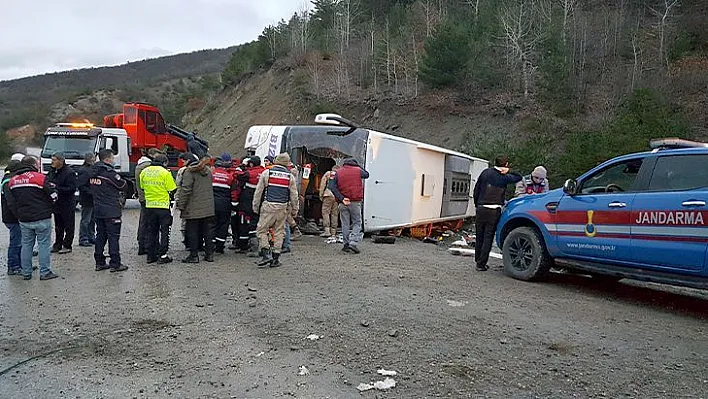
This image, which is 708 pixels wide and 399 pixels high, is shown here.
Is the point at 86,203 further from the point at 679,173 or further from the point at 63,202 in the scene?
the point at 679,173

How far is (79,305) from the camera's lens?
6312 millimetres

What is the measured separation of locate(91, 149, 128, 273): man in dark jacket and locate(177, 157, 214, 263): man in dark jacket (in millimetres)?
978

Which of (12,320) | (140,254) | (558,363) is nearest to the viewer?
(558,363)

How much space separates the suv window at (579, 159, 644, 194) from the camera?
705cm

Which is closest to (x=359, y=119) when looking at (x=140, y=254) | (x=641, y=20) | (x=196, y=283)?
(x=641, y=20)

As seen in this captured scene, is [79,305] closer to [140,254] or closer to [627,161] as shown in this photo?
[140,254]

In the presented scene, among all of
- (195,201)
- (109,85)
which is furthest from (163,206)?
(109,85)

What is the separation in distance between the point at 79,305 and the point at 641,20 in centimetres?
3506

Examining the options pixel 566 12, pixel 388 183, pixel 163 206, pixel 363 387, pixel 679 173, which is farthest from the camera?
pixel 566 12

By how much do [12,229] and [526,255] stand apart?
23.4ft

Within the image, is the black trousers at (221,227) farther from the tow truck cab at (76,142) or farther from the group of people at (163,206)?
the tow truck cab at (76,142)

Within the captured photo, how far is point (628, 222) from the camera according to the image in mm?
6844

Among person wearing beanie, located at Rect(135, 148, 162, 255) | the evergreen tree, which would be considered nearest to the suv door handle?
person wearing beanie, located at Rect(135, 148, 162, 255)

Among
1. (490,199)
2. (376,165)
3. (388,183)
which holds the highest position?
(376,165)
